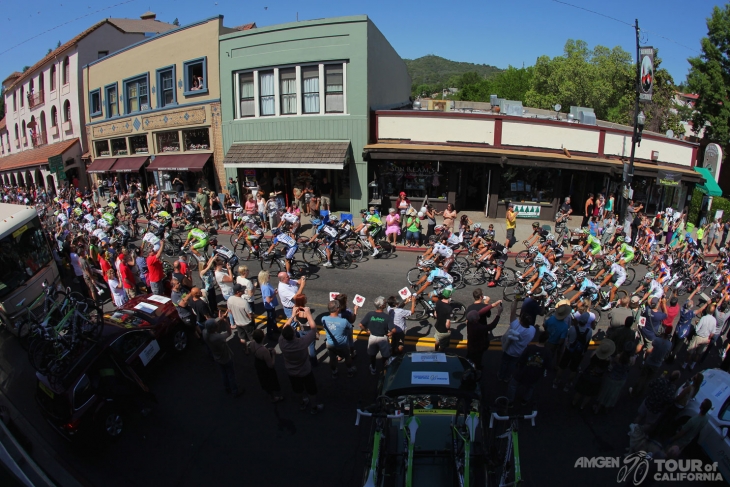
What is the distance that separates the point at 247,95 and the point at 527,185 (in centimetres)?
1443

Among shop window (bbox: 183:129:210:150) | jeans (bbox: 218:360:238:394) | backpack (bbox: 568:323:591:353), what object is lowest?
jeans (bbox: 218:360:238:394)

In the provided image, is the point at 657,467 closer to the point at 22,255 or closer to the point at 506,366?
the point at 506,366

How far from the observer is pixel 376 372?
793cm

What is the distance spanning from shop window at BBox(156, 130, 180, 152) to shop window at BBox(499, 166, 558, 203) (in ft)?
60.5

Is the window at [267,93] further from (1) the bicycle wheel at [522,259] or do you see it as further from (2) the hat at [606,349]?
(2) the hat at [606,349]

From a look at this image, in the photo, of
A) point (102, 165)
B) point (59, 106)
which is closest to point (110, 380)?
point (102, 165)

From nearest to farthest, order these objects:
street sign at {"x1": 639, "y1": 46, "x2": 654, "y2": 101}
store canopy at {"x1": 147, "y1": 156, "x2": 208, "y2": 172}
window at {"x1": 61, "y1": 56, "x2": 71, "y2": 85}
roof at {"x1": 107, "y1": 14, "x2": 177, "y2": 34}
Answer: street sign at {"x1": 639, "y1": 46, "x2": 654, "y2": 101}
store canopy at {"x1": 147, "y1": 156, "x2": 208, "y2": 172}
window at {"x1": 61, "y1": 56, "x2": 71, "y2": 85}
roof at {"x1": 107, "y1": 14, "x2": 177, "y2": 34}

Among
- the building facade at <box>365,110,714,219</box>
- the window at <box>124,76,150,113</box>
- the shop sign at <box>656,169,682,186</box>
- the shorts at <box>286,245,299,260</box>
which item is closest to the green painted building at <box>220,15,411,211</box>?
the building facade at <box>365,110,714,219</box>

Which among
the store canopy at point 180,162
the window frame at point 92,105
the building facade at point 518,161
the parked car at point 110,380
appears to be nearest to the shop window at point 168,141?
the store canopy at point 180,162

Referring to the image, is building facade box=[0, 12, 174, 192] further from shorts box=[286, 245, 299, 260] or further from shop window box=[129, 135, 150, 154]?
shorts box=[286, 245, 299, 260]

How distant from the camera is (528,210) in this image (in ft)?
64.8

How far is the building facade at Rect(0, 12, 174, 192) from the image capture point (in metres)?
31.6

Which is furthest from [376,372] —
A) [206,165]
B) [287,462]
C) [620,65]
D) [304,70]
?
[620,65]

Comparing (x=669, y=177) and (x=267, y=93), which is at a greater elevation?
(x=267, y=93)
